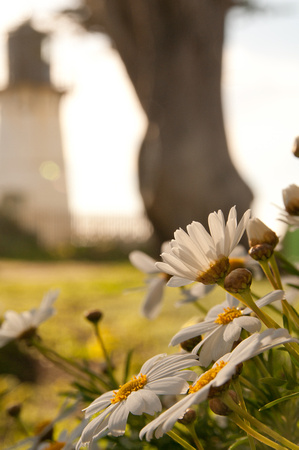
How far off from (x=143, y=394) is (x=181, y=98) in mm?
6128

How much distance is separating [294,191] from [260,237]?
66 mm

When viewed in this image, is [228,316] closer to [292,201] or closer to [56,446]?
[292,201]

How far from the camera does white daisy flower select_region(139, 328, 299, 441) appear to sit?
0.31 metres

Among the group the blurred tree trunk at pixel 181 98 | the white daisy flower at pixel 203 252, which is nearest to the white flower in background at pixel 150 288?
the white daisy flower at pixel 203 252

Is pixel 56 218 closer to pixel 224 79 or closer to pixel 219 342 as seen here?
pixel 224 79

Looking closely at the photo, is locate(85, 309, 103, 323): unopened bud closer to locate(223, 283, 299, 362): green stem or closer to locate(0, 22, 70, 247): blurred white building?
locate(223, 283, 299, 362): green stem

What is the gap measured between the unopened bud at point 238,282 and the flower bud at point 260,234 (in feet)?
0.14

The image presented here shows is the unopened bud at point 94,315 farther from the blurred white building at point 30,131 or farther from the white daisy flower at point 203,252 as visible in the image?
the blurred white building at point 30,131

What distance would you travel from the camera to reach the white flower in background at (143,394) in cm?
37

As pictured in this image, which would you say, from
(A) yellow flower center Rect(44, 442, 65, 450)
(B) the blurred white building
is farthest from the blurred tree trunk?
(A) yellow flower center Rect(44, 442, 65, 450)

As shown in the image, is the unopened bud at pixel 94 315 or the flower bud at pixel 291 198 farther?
the unopened bud at pixel 94 315

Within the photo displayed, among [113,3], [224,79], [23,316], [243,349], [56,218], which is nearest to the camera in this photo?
[243,349]

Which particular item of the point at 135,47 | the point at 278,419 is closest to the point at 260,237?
the point at 278,419

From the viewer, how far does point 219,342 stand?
41cm
